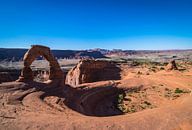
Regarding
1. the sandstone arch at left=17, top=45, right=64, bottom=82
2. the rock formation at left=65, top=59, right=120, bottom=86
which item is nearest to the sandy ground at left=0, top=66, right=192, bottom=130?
the sandstone arch at left=17, top=45, right=64, bottom=82

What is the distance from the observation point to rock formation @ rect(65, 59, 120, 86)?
42.9m

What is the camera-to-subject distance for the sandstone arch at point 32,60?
26837 millimetres

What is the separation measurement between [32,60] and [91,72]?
19.0 metres

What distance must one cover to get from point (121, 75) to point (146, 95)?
61.0 ft

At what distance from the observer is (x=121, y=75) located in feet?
164

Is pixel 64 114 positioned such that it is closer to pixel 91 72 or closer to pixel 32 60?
pixel 32 60

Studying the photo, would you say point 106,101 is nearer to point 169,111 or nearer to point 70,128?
point 169,111

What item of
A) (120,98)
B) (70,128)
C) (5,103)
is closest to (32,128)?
(70,128)

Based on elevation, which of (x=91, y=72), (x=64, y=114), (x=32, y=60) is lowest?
(x=91, y=72)

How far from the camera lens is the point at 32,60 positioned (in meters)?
27.9

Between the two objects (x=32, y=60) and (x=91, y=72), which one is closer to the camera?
(x=32, y=60)

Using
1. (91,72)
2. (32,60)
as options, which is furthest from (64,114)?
(91,72)

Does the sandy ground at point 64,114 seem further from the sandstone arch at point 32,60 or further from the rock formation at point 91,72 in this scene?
the rock formation at point 91,72

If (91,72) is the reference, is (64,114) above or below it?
above
